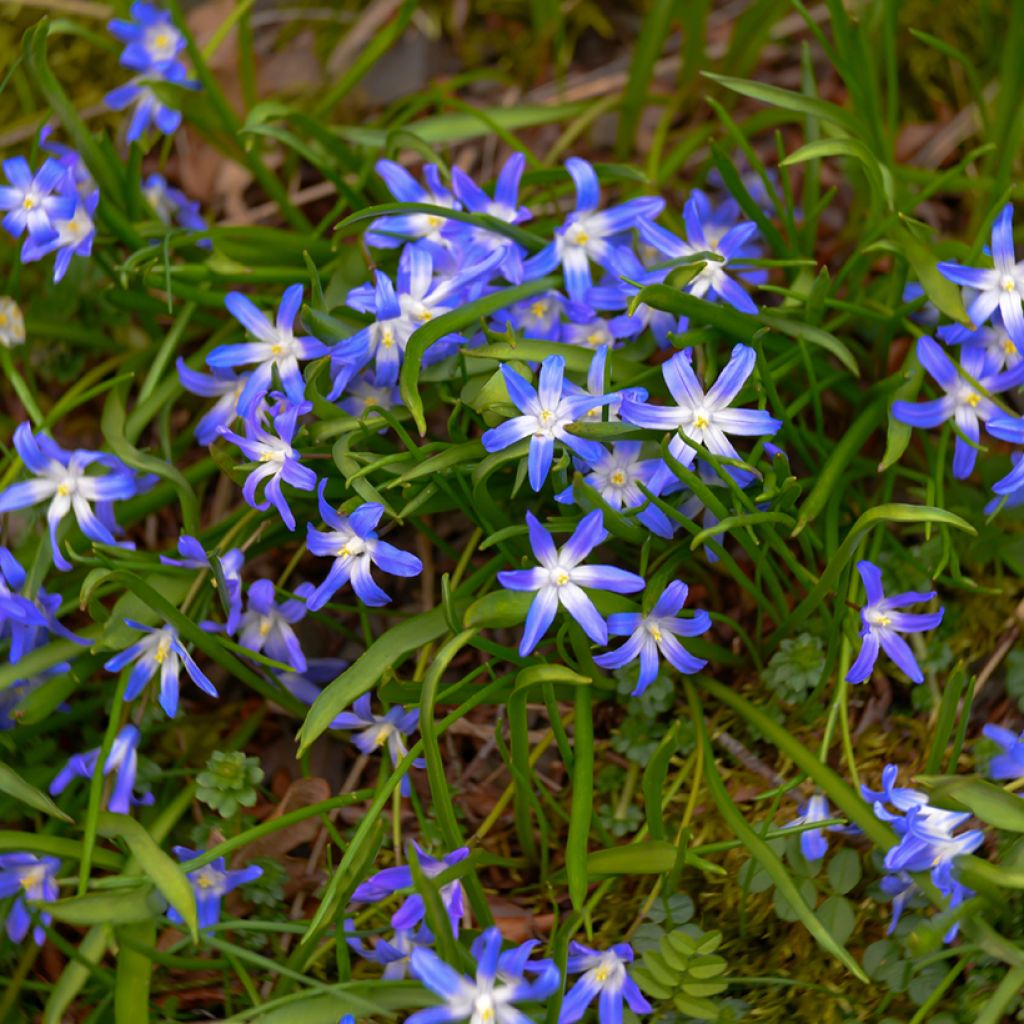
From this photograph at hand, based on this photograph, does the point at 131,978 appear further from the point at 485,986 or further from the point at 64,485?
the point at 64,485

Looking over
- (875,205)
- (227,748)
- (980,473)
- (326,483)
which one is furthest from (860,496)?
(227,748)

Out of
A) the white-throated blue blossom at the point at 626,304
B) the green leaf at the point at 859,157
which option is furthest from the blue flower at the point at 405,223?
the green leaf at the point at 859,157

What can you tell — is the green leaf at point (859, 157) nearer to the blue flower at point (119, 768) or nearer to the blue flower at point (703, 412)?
the blue flower at point (703, 412)

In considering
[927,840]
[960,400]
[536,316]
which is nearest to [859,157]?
[960,400]

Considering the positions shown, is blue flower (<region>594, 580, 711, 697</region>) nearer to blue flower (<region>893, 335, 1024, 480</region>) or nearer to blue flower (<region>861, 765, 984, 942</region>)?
blue flower (<region>861, 765, 984, 942</region>)

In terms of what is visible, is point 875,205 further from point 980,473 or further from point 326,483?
point 326,483

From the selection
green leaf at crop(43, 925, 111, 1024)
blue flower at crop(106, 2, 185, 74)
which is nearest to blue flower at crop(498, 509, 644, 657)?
green leaf at crop(43, 925, 111, 1024)
